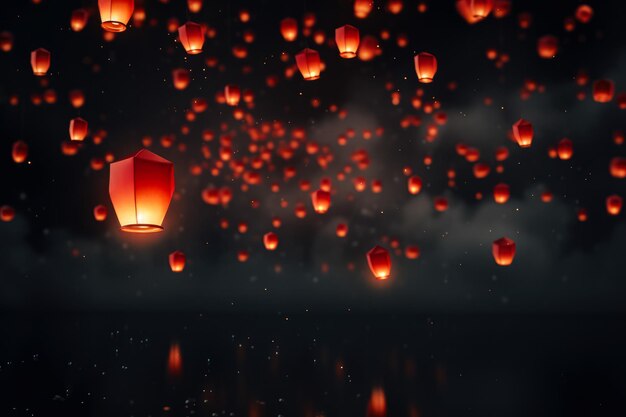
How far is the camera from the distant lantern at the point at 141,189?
11.2 ft

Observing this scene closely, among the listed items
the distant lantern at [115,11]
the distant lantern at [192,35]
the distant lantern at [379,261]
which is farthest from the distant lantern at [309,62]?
the distant lantern at [115,11]

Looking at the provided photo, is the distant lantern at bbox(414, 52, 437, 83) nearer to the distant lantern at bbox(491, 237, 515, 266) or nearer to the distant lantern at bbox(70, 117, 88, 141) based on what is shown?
the distant lantern at bbox(491, 237, 515, 266)

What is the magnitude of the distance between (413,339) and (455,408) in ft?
17.9

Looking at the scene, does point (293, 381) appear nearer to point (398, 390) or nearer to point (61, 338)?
point (398, 390)

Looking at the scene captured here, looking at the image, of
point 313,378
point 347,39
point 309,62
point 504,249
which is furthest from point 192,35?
point 504,249

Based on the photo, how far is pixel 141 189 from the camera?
342cm

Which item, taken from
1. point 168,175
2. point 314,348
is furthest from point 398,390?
point 314,348

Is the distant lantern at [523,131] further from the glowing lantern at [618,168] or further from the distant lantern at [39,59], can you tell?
the distant lantern at [39,59]

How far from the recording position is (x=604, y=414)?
13.1 ft

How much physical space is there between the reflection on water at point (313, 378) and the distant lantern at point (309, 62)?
9.69ft

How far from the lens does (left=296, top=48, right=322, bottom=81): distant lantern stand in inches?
248

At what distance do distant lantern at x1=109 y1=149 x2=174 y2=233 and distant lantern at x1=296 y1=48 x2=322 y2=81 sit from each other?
121 inches

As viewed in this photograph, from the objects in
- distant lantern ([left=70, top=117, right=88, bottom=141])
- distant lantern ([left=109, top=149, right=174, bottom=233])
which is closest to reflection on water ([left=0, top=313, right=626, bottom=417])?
distant lantern ([left=109, top=149, right=174, bottom=233])

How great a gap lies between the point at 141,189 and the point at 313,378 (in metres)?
2.62
